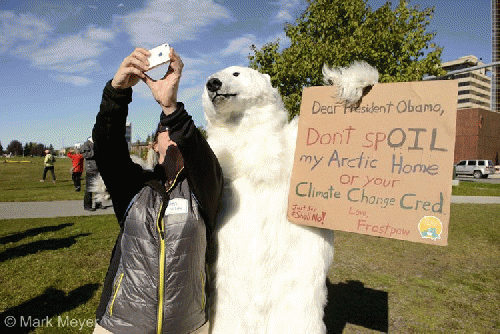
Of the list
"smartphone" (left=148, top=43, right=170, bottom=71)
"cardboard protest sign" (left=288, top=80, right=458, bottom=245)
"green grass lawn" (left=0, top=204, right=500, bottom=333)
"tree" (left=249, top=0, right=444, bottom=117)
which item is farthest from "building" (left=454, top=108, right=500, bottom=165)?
"smartphone" (left=148, top=43, right=170, bottom=71)

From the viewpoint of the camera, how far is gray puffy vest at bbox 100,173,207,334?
4.38 ft

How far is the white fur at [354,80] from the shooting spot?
157cm

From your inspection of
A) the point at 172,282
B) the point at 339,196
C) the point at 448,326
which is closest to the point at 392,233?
the point at 339,196

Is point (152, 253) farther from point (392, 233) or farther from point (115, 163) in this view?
point (392, 233)

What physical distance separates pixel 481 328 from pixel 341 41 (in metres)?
6.48

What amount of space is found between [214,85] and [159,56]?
0.41 meters

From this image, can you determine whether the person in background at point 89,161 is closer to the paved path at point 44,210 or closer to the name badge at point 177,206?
the name badge at point 177,206

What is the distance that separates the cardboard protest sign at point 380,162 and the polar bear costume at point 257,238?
108 millimetres

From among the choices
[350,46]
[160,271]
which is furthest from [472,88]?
[160,271]

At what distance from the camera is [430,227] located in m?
1.44

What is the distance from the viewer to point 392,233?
1.50 m

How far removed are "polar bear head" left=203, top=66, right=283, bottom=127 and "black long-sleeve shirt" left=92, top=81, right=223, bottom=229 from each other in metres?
0.37

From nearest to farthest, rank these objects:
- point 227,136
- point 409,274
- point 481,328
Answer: point 227,136 → point 481,328 → point 409,274

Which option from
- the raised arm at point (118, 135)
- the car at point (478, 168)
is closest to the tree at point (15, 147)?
the car at point (478, 168)
